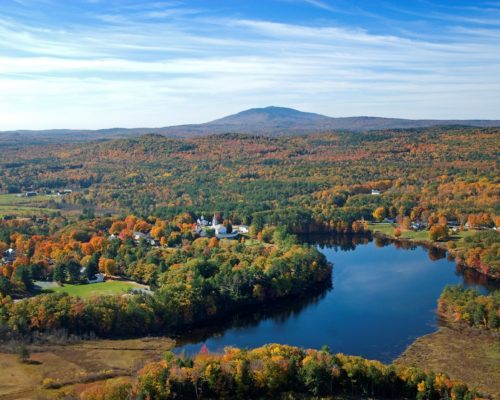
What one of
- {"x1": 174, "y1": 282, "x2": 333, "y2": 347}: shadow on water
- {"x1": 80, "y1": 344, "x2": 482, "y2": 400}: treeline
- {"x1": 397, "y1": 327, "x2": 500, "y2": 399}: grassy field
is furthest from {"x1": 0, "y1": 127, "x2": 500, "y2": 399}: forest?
{"x1": 397, "y1": 327, "x2": 500, "y2": 399}: grassy field

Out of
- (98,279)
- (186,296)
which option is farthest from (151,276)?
(186,296)

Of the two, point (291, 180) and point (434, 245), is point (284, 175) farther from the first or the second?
point (434, 245)

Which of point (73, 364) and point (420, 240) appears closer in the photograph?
point (73, 364)

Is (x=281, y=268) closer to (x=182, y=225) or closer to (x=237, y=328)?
(x=237, y=328)

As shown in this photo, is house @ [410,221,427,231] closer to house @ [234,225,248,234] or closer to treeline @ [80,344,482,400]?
house @ [234,225,248,234]

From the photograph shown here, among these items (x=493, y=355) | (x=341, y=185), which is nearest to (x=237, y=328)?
(x=493, y=355)


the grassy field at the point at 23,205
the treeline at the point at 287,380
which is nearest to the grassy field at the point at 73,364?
the treeline at the point at 287,380
